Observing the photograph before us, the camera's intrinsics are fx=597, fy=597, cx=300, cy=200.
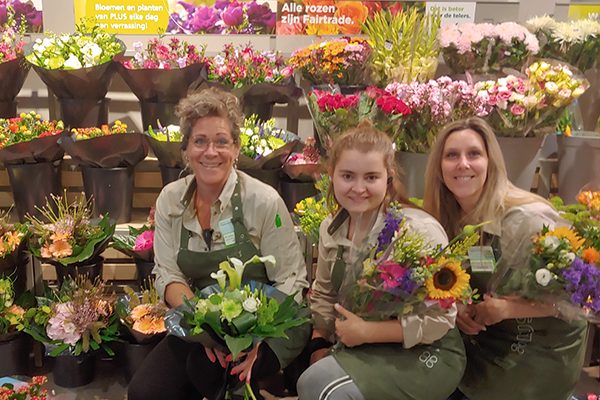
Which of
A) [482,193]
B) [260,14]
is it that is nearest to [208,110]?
[482,193]

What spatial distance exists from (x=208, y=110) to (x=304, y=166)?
0.91m

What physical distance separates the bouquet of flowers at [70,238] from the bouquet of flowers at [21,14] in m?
1.45

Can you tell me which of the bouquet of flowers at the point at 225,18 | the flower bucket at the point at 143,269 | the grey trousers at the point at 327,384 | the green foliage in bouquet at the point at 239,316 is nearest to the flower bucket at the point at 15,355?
the flower bucket at the point at 143,269

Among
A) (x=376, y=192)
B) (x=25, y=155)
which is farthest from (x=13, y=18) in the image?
(x=376, y=192)

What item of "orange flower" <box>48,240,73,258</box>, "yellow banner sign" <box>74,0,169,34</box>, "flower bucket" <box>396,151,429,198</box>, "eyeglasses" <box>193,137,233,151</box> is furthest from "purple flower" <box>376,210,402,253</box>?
"yellow banner sign" <box>74,0,169,34</box>

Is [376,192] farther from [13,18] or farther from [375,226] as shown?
[13,18]

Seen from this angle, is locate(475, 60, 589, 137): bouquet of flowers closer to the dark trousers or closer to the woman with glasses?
the woman with glasses

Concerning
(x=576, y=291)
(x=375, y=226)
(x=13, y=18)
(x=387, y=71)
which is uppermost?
(x=13, y=18)

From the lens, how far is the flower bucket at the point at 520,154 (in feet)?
9.33

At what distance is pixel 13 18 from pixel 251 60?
1570 mm

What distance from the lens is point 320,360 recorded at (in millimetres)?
1916

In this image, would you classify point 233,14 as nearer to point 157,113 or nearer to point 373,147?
point 157,113

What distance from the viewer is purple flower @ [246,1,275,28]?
3.73 metres

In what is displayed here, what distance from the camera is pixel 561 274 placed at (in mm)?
1880
